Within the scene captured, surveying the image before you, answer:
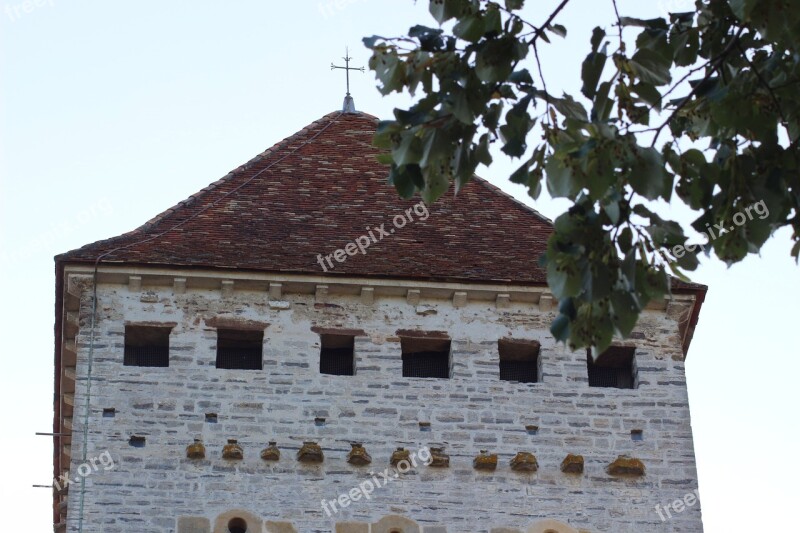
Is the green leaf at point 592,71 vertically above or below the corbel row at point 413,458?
above

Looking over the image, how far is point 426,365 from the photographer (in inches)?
655

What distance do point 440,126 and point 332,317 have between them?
878 cm

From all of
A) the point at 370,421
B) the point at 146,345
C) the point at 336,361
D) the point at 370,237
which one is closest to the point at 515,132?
the point at 370,421

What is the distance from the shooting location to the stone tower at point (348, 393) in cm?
1537

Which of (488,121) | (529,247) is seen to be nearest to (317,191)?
(529,247)

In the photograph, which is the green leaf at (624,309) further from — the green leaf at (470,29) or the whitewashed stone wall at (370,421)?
the whitewashed stone wall at (370,421)

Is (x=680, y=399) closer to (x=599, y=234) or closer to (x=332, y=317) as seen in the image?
(x=332, y=317)

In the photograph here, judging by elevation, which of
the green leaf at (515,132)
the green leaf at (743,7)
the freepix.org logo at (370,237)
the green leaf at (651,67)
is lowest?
the green leaf at (515,132)

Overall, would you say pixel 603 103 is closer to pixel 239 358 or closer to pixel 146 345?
pixel 239 358

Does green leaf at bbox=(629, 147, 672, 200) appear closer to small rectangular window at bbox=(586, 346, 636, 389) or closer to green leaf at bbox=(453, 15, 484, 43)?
green leaf at bbox=(453, 15, 484, 43)

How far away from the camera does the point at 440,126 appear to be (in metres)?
7.96

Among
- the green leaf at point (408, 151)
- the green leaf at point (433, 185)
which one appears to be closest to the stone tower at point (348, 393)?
the green leaf at point (433, 185)

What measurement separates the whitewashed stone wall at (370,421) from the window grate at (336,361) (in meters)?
0.19

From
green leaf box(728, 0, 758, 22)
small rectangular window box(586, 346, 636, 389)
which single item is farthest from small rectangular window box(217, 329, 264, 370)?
green leaf box(728, 0, 758, 22)
